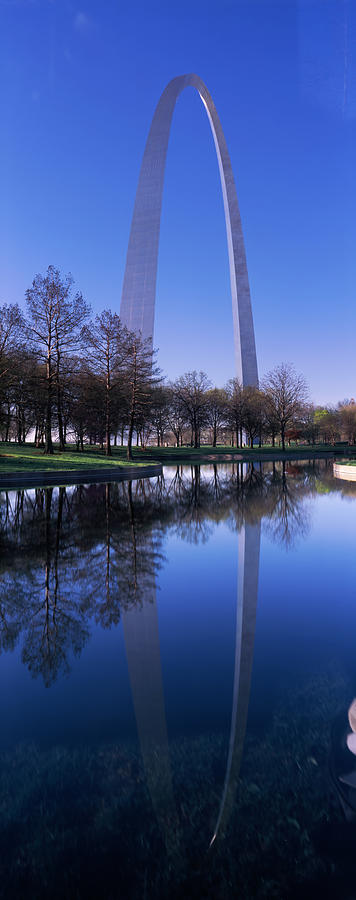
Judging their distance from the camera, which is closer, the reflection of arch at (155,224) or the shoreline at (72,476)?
the shoreline at (72,476)

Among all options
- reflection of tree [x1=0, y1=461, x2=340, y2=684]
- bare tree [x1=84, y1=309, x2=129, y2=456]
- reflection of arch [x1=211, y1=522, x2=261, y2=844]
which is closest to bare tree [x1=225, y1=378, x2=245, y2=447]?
bare tree [x1=84, y1=309, x2=129, y2=456]

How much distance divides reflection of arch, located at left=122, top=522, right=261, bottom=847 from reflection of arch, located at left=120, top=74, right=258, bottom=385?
48.5m

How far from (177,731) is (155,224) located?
5574 cm

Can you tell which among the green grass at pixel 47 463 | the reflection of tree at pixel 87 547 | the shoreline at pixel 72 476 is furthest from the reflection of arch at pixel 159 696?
the green grass at pixel 47 463

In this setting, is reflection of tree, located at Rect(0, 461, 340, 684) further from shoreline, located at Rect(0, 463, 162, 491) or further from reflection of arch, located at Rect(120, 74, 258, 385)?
reflection of arch, located at Rect(120, 74, 258, 385)

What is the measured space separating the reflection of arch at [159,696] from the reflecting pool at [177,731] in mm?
12

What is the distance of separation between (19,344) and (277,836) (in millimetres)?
31591

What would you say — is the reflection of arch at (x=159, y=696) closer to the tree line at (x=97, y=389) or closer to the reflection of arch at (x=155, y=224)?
the tree line at (x=97, y=389)

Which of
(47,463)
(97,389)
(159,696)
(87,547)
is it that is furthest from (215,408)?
(159,696)

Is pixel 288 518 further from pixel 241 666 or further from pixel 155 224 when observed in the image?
pixel 155 224

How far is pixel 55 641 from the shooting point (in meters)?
4.33

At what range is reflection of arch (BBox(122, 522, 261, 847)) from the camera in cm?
242

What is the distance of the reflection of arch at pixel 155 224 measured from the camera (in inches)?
2015

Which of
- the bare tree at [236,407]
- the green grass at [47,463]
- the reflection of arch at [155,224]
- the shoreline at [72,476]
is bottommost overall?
the shoreline at [72,476]
